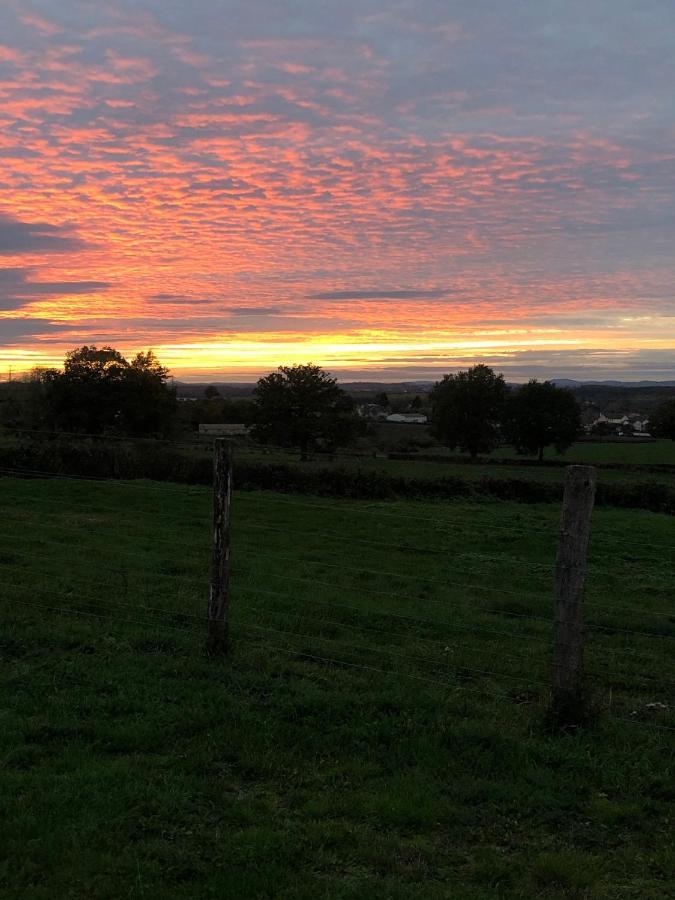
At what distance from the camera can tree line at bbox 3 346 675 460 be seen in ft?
155

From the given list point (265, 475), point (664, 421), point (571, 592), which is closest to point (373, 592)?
point (571, 592)

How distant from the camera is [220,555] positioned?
7578 mm

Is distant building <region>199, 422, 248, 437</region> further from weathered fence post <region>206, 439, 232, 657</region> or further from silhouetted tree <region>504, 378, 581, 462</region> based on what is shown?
weathered fence post <region>206, 439, 232, 657</region>

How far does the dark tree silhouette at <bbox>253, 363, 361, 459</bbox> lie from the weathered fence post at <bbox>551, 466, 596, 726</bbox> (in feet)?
153

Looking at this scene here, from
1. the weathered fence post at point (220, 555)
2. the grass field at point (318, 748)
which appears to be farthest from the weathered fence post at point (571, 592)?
the weathered fence post at point (220, 555)

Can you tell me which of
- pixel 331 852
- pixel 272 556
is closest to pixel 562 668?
pixel 331 852

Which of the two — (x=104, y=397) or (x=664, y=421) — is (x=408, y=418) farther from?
(x=104, y=397)

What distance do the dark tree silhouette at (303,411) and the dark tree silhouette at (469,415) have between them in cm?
1290

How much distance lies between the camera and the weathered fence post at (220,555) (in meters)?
7.57

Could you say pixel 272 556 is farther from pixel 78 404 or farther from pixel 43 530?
pixel 78 404

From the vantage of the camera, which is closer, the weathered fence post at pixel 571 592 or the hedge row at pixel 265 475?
the weathered fence post at pixel 571 592

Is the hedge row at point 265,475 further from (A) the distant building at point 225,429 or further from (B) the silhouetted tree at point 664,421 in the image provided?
(B) the silhouetted tree at point 664,421

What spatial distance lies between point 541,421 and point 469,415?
647 centimetres

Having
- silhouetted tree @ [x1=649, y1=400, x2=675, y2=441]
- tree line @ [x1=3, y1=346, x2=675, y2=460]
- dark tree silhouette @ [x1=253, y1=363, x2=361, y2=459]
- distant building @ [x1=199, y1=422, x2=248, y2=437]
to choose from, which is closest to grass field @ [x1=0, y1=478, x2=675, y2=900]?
tree line @ [x1=3, y1=346, x2=675, y2=460]
